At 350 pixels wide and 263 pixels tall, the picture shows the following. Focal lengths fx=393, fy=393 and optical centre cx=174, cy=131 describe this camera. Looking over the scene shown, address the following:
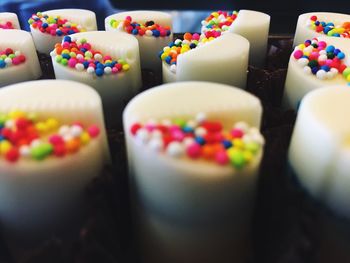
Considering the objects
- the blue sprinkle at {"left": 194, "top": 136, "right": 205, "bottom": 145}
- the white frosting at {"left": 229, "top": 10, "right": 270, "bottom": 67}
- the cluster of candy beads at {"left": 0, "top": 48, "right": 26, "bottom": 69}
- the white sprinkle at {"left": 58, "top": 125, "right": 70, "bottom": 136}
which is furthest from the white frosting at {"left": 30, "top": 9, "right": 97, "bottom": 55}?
the blue sprinkle at {"left": 194, "top": 136, "right": 205, "bottom": 145}

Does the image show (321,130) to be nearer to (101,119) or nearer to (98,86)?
(101,119)

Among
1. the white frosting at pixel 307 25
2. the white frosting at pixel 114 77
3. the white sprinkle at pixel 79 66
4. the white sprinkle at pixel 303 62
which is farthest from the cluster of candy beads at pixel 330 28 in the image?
the white sprinkle at pixel 79 66

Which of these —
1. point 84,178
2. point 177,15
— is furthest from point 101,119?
point 177,15

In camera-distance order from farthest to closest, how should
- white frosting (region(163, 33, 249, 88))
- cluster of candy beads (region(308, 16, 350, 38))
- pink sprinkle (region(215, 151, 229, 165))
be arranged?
cluster of candy beads (region(308, 16, 350, 38))
white frosting (region(163, 33, 249, 88))
pink sprinkle (region(215, 151, 229, 165))

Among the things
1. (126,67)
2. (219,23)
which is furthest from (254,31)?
(126,67)

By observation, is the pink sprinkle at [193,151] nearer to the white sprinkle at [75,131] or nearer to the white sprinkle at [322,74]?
the white sprinkle at [75,131]

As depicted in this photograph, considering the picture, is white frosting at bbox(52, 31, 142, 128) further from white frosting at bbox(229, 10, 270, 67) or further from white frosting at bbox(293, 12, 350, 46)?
white frosting at bbox(293, 12, 350, 46)
